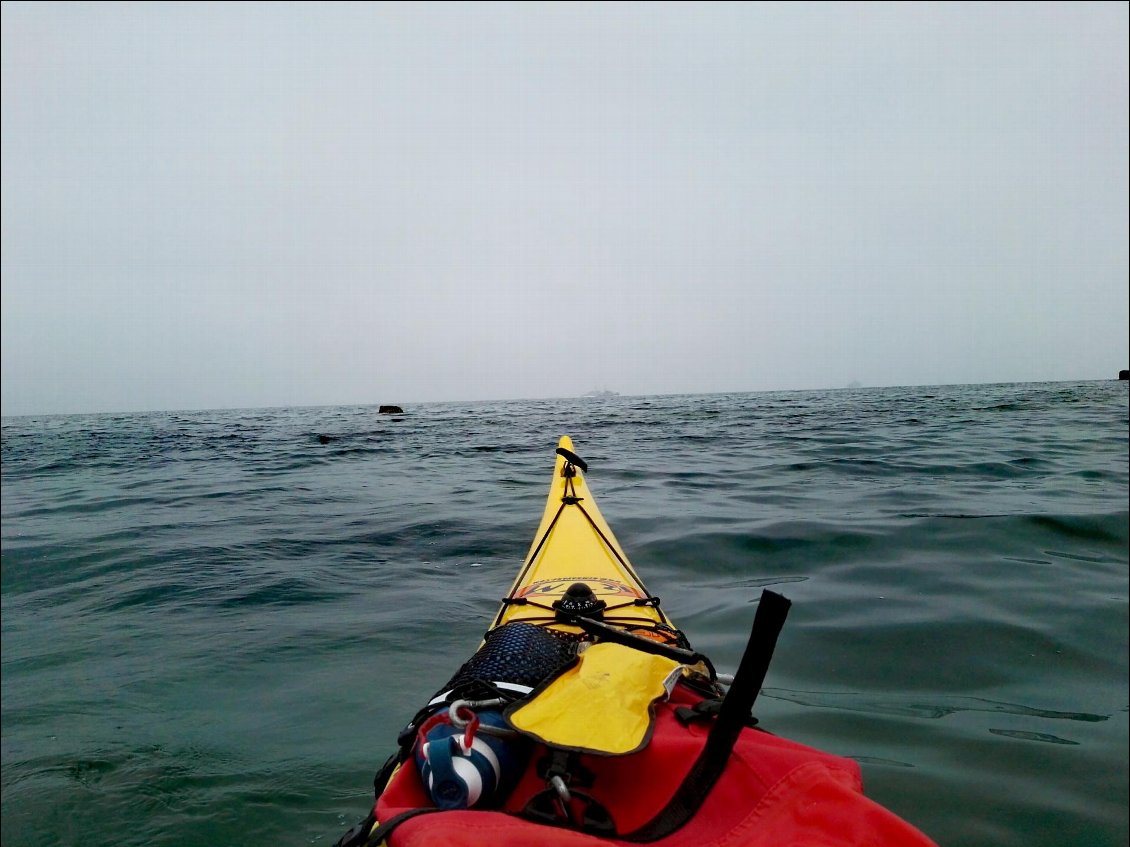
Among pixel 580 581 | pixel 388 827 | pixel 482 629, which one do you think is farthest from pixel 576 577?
pixel 388 827

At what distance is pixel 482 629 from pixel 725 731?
3441mm

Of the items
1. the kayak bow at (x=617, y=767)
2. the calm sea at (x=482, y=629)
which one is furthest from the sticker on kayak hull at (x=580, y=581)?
the kayak bow at (x=617, y=767)

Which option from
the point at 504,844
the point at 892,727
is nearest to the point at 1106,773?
the point at 892,727

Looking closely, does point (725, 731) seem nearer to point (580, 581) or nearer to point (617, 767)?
point (617, 767)

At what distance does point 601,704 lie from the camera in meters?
1.82

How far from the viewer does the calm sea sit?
8.61 ft

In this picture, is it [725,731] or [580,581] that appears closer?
[725,731]

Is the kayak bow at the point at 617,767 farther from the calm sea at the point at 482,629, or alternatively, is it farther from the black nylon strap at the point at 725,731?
the calm sea at the point at 482,629

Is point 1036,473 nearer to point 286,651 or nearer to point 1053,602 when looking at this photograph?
point 1053,602

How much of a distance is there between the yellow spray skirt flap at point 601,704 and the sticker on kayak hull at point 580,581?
1.90m

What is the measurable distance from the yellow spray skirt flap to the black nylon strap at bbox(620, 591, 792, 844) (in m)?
0.16

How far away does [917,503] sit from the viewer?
7.50m

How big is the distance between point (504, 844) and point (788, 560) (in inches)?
204

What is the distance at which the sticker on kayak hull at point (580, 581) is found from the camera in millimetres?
4045
